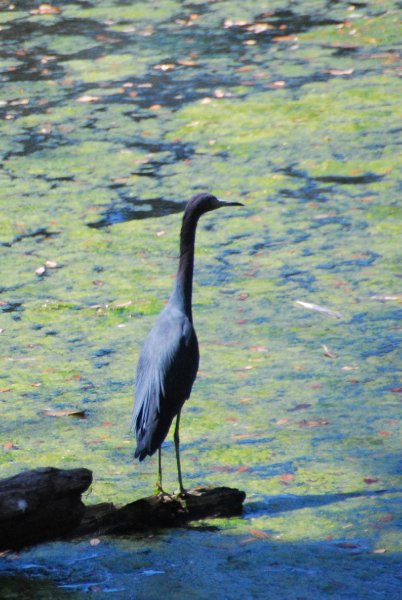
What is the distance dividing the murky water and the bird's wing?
0.28 meters

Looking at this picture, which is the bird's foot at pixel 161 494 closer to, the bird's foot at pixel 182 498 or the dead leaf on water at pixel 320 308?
the bird's foot at pixel 182 498

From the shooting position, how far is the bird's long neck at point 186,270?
3404 millimetres

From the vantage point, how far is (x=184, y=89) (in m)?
7.68

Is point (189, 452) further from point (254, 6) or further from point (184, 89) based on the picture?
point (254, 6)

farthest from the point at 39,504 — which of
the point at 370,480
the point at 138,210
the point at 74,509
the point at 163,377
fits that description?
the point at 138,210

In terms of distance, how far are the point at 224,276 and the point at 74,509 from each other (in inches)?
90.1

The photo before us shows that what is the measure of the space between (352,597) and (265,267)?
259 centimetres

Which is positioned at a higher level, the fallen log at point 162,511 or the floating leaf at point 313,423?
the fallen log at point 162,511

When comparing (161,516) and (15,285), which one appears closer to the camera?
(161,516)

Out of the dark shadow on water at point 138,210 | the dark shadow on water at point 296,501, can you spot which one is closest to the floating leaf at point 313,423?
the dark shadow on water at point 296,501

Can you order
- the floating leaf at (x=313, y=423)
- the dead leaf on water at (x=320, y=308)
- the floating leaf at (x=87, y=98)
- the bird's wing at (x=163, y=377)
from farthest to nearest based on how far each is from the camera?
the floating leaf at (x=87, y=98) → the dead leaf on water at (x=320, y=308) → the floating leaf at (x=313, y=423) → the bird's wing at (x=163, y=377)

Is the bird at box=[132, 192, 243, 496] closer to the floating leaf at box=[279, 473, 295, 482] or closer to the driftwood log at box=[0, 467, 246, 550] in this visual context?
the driftwood log at box=[0, 467, 246, 550]

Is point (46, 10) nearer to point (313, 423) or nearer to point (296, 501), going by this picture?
point (313, 423)

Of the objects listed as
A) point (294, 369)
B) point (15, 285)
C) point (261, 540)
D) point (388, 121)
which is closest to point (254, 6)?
point (388, 121)
